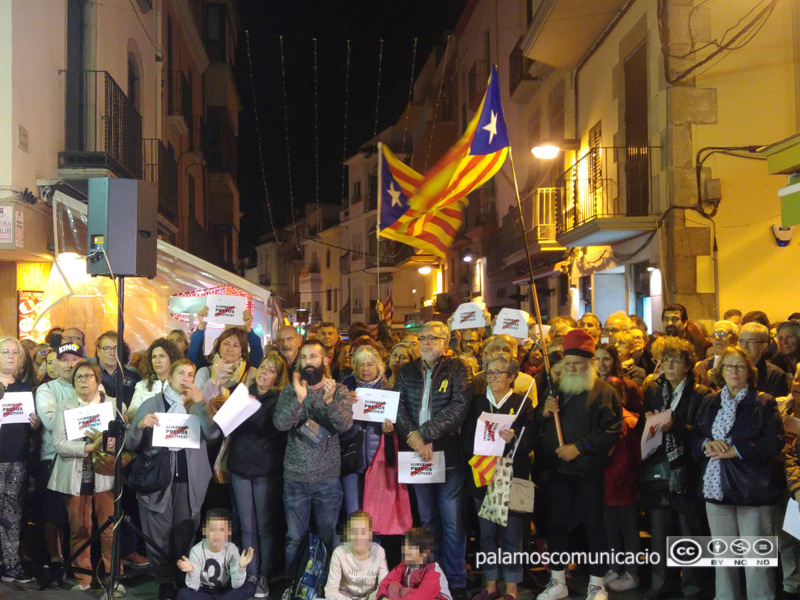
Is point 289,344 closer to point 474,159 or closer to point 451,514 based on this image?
point 451,514

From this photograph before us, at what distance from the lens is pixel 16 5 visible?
10875 mm

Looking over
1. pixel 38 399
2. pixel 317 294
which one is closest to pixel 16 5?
pixel 38 399

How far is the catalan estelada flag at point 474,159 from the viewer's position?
8.55 m

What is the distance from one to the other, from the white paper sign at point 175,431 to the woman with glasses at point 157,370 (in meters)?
0.60

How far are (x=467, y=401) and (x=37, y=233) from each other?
26.8ft

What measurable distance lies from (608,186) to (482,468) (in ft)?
28.1

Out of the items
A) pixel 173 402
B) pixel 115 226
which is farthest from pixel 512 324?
pixel 115 226

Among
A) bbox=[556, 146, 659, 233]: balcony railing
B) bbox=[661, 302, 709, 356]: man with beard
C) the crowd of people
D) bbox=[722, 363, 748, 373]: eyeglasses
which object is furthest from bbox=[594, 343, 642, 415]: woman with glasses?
bbox=[556, 146, 659, 233]: balcony railing

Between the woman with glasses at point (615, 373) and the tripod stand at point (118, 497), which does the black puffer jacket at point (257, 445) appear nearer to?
the tripod stand at point (118, 497)

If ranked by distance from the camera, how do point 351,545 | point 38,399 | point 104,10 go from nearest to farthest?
point 351,545 → point 38,399 → point 104,10

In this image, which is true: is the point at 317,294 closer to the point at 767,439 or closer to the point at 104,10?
the point at 104,10

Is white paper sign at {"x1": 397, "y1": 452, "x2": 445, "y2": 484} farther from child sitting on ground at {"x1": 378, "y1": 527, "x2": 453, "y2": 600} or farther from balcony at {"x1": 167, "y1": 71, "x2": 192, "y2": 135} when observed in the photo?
balcony at {"x1": 167, "y1": 71, "x2": 192, "y2": 135}

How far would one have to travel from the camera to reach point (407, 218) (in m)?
11.6

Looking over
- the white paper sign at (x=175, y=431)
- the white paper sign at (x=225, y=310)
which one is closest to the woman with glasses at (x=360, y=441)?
the white paper sign at (x=175, y=431)
